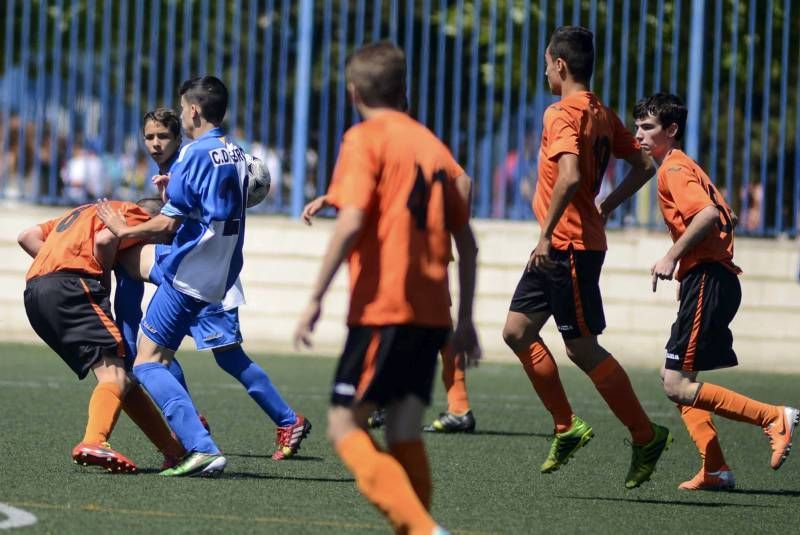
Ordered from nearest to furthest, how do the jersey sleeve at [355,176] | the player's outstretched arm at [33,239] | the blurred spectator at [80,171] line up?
Result: the jersey sleeve at [355,176], the player's outstretched arm at [33,239], the blurred spectator at [80,171]

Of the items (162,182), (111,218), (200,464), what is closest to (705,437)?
(200,464)

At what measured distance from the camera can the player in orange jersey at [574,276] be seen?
22.1 feet

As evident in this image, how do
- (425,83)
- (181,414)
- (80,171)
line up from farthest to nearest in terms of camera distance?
(80,171) → (425,83) → (181,414)

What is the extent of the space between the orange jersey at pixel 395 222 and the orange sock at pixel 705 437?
8.25 ft

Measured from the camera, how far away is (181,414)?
6.78m

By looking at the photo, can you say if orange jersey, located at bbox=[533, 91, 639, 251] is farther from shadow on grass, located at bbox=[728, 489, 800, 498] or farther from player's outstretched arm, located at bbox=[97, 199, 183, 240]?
player's outstretched arm, located at bbox=[97, 199, 183, 240]

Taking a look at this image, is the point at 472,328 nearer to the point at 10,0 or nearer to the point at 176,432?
the point at 176,432

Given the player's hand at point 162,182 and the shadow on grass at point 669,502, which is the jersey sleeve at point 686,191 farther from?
the player's hand at point 162,182

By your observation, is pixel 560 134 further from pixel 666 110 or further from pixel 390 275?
pixel 390 275

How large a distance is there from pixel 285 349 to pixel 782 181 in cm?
465

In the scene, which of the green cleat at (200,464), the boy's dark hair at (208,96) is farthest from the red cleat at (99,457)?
the boy's dark hair at (208,96)

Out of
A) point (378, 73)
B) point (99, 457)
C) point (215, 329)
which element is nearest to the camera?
point (378, 73)

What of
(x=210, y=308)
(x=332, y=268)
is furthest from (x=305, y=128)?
(x=332, y=268)

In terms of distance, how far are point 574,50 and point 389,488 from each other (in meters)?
2.90
